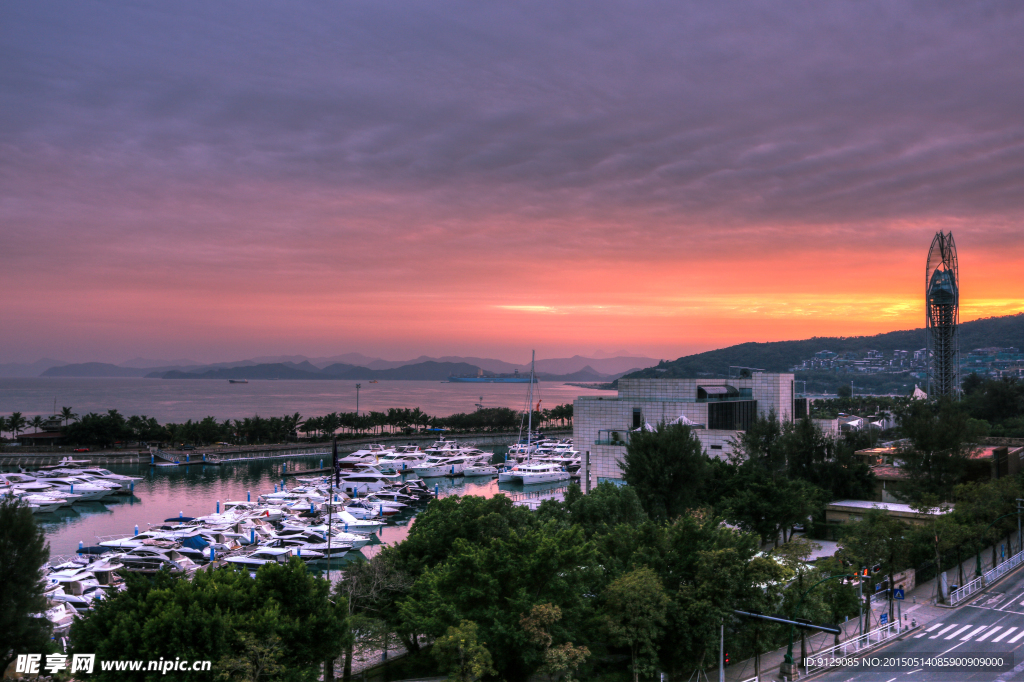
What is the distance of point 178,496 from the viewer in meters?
71.8

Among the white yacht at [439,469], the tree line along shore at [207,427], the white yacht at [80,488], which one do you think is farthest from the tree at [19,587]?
the tree line along shore at [207,427]

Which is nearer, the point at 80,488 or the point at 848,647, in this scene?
the point at 848,647

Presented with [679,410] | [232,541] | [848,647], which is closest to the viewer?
[848,647]

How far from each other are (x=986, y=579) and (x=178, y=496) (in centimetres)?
7174

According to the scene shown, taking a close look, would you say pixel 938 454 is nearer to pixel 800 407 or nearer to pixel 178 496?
pixel 800 407

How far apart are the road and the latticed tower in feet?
231

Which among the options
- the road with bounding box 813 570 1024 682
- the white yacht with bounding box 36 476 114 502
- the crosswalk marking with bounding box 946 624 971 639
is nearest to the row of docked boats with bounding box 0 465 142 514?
the white yacht with bounding box 36 476 114 502

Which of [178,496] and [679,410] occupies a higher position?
[679,410]

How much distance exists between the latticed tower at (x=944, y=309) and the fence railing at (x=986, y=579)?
63291 mm

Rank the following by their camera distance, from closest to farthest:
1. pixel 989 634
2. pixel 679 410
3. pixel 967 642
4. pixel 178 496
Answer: pixel 967 642
pixel 989 634
pixel 679 410
pixel 178 496

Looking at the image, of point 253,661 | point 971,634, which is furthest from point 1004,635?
point 253,661

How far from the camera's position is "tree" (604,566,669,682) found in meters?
21.6

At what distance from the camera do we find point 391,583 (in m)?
25.4

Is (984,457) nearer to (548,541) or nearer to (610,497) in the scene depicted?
(610,497)
